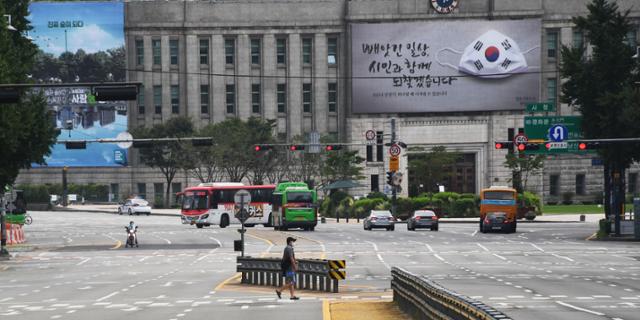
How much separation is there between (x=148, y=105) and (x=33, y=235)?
55.5 m

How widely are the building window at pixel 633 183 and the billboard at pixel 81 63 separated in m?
56.5

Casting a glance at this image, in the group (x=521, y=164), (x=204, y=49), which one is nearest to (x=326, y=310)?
(x=521, y=164)

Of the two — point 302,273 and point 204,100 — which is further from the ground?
point 204,100

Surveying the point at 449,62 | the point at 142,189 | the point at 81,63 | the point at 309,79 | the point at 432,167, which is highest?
the point at 81,63

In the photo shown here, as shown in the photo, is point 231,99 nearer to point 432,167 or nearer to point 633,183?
point 432,167

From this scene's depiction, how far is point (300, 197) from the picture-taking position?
287 ft

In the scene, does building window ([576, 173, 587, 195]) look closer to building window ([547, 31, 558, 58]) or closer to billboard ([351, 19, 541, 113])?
billboard ([351, 19, 541, 113])

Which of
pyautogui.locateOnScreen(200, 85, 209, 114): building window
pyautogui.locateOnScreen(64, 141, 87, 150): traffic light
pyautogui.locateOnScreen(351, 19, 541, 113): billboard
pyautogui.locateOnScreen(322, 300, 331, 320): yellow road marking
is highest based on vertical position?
pyautogui.locateOnScreen(351, 19, 541, 113): billboard

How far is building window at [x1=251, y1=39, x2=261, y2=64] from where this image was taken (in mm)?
141875


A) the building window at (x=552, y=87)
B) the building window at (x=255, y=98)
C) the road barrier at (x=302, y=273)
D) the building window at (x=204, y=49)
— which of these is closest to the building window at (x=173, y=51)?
the building window at (x=204, y=49)

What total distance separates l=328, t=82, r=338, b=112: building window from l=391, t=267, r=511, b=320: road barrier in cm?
10938

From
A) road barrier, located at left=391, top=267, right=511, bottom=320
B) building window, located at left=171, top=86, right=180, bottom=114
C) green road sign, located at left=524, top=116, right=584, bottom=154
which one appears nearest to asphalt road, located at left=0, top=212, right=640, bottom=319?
road barrier, located at left=391, top=267, right=511, bottom=320

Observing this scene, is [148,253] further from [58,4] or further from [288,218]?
[58,4]

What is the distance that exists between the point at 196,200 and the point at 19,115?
33.9 m
